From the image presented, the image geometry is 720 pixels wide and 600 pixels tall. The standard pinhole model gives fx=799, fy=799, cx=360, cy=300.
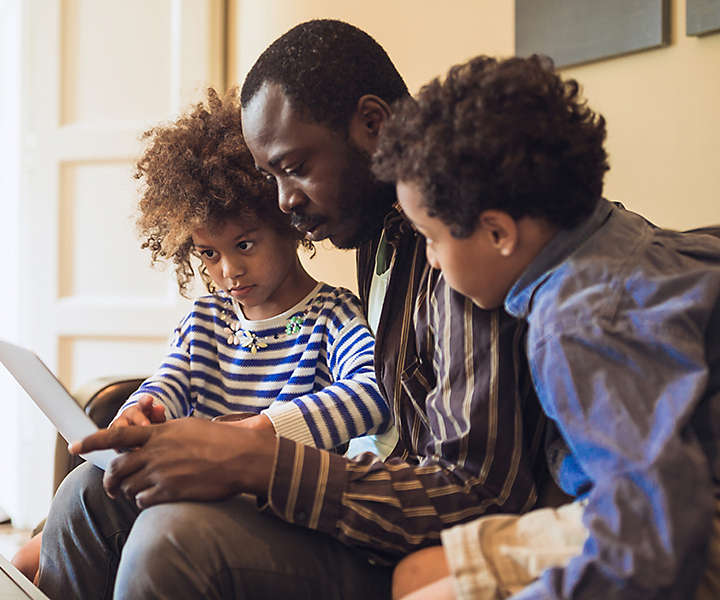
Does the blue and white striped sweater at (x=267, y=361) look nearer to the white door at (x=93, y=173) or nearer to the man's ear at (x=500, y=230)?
the man's ear at (x=500, y=230)

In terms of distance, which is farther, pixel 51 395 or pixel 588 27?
pixel 588 27

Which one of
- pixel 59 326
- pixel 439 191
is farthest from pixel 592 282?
pixel 59 326

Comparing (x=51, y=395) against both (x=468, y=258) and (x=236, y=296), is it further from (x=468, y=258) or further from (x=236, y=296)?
(x=468, y=258)

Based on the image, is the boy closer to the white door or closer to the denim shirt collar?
the denim shirt collar

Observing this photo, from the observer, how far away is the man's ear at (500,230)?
0.81 m

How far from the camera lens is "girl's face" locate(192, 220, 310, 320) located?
137 centimetres

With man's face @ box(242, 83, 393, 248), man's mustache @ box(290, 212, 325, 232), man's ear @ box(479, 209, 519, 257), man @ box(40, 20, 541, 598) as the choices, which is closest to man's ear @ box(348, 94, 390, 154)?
man's face @ box(242, 83, 393, 248)

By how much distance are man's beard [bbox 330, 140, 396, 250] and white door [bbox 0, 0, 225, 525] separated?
1.31m

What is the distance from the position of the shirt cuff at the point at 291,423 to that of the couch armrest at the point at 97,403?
45 centimetres

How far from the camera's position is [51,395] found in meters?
1.02

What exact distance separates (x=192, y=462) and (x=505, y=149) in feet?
1.57

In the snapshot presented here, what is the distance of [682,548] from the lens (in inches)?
25.0

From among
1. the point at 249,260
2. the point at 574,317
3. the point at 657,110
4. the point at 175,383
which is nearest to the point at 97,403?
the point at 175,383

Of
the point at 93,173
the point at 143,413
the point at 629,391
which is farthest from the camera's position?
the point at 93,173
